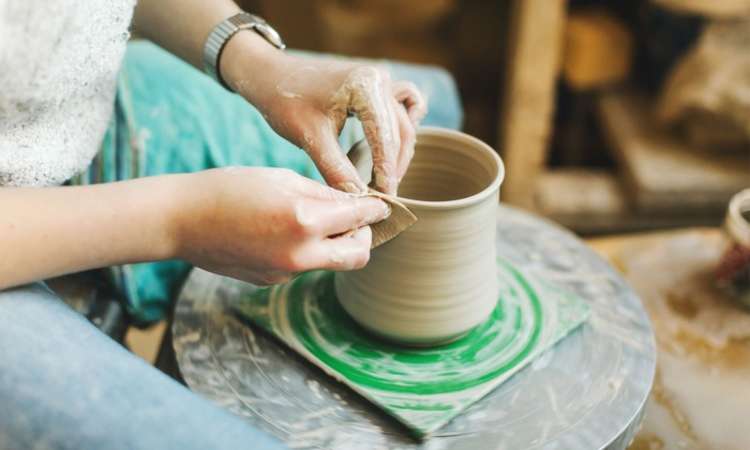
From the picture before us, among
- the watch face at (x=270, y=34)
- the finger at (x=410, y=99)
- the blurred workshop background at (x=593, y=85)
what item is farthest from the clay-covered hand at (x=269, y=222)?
the blurred workshop background at (x=593, y=85)

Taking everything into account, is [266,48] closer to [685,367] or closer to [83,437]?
[83,437]

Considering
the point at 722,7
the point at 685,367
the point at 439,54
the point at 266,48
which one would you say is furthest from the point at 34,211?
the point at 439,54

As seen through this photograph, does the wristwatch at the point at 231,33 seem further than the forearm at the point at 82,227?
Yes

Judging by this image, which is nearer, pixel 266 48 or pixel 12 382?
pixel 12 382

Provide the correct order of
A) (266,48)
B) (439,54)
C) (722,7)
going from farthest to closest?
(439,54)
(722,7)
(266,48)

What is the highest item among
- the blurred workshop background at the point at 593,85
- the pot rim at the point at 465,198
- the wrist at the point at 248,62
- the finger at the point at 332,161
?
the wrist at the point at 248,62

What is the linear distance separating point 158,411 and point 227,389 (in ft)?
0.85

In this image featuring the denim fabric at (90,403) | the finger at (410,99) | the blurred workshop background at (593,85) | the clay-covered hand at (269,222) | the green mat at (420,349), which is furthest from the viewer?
the blurred workshop background at (593,85)

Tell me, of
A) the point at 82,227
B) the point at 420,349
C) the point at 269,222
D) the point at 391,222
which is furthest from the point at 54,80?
the point at 420,349

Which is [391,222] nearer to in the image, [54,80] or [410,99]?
[410,99]

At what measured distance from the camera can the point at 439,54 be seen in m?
2.50

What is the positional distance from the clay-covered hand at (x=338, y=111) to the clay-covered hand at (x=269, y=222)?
0.23ft

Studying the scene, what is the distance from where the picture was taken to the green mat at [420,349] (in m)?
0.98

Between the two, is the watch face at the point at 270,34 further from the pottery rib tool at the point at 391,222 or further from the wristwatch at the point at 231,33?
the pottery rib tool at the point at 391,222
